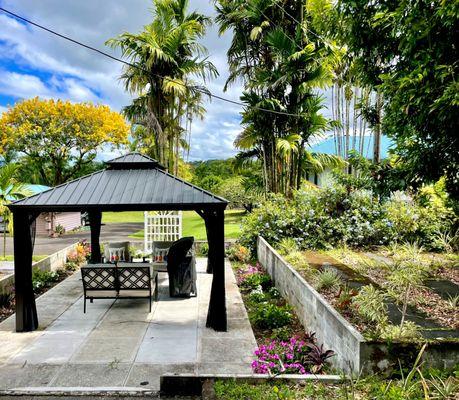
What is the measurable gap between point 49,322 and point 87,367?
226 cm

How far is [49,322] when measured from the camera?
659cm

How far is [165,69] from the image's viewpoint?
15.6m

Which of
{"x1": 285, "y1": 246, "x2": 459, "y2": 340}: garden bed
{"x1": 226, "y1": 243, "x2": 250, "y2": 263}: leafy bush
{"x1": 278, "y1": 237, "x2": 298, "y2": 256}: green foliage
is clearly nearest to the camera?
{"x1": 285, "y1": 246, "x2": 459, "y2": 340}: garden bed

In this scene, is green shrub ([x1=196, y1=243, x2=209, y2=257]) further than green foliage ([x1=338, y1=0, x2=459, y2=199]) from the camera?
Yes

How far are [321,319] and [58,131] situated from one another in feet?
82.7

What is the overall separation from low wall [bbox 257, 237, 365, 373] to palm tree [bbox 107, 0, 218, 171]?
9453mm

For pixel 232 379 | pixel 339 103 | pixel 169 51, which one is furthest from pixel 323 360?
pixel 339 103

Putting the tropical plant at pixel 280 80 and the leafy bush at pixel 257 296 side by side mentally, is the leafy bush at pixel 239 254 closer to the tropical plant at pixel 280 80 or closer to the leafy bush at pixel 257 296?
the tropical plant at pixel 280 80

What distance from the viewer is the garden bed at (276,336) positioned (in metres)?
4.50

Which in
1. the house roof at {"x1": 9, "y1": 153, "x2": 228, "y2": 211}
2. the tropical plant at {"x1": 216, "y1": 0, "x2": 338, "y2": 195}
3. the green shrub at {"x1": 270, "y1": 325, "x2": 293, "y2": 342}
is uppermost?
the tropical plant at {"x1": 216, "y1": 0, "x2": 338, "y2": 195}

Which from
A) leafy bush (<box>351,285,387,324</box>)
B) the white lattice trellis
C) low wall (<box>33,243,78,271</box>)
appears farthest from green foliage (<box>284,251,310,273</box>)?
low wall (<box>33,243,78,271</box>)

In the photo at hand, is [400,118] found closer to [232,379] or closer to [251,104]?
[232,379]

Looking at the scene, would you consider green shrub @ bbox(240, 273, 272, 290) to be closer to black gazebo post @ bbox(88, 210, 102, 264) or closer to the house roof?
the house roof

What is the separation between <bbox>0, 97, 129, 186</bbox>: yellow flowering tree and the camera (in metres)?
25.2
